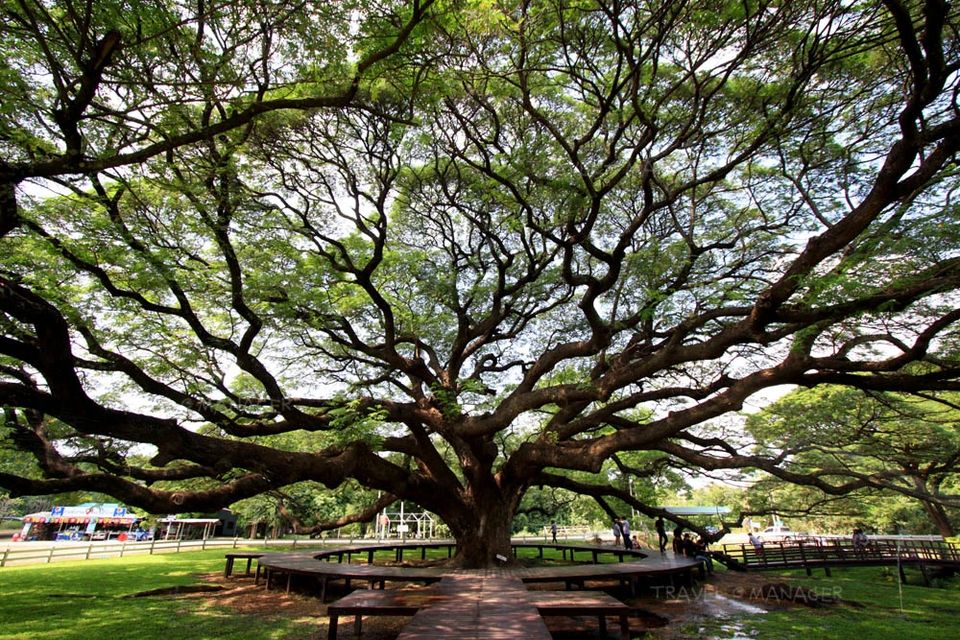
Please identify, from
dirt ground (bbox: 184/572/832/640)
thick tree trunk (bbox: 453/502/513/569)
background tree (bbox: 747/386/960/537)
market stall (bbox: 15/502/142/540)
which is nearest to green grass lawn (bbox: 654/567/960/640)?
dirt ground (bbox: 184/572/832/640)

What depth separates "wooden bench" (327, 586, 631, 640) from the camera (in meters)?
5.07

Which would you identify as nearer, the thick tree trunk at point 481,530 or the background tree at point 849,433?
the background tree at point 849,433

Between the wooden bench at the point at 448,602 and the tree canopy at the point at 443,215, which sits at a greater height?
the tree canopy at the point at 443,215

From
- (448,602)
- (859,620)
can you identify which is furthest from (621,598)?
(448,602)

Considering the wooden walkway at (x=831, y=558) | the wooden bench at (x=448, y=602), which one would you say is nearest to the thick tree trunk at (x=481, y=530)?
the wooden bench at (x=448, y=602)

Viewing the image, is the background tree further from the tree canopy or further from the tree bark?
the tree bark

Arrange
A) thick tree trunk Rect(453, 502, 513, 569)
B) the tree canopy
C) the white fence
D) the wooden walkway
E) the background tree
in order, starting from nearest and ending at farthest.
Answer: the tree canopy < the background tree < thick tree trunk Rect(453, 502, 513, 569) < the wooden walkway < the white fence

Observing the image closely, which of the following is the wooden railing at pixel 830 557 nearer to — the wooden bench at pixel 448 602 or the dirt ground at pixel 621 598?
the dirt ground at pixel 621 598

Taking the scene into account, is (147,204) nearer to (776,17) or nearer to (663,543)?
(776,17)

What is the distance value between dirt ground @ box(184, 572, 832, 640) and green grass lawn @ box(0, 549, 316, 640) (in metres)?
0.41

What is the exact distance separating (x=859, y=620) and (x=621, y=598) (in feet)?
11.7

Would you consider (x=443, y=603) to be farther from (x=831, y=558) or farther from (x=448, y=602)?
(x=831, y=558)

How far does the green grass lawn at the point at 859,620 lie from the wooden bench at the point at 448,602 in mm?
1699

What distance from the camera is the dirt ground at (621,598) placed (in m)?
6.36
